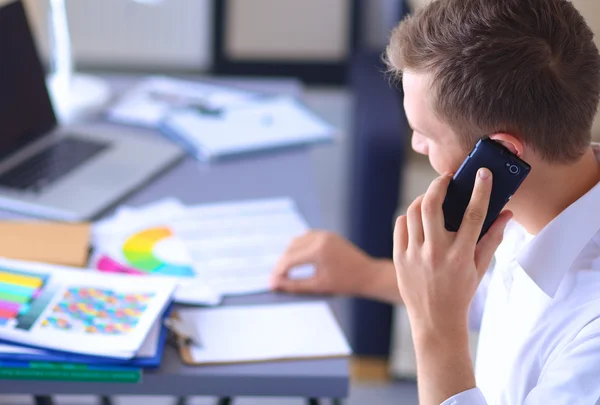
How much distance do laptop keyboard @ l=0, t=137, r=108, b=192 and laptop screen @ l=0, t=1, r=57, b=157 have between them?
5 cm

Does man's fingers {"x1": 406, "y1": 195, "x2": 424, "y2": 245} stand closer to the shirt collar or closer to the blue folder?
the shirt collar

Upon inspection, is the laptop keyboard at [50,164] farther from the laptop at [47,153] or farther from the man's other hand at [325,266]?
the man's other hand at [325,266]

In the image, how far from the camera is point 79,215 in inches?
51.9

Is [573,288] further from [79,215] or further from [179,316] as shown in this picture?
[79,215]

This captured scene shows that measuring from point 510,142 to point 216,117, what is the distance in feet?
3.23

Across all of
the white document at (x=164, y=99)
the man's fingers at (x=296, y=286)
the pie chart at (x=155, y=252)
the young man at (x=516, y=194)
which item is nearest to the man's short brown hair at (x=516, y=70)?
the young man at (x=516, y=194)

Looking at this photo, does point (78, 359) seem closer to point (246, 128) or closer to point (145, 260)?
point (145, 260)

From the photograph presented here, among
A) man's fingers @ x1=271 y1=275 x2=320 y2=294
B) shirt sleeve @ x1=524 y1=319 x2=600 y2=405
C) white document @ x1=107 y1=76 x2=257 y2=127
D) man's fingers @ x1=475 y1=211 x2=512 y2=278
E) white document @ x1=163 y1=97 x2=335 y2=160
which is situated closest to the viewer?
shirt sleeve @ x1=524 y1=319 x2=600 y2=405

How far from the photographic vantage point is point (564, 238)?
896mm

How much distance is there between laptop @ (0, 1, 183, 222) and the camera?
1.37m

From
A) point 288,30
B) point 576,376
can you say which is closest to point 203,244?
point 576,376

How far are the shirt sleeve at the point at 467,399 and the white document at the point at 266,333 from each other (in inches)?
7.7

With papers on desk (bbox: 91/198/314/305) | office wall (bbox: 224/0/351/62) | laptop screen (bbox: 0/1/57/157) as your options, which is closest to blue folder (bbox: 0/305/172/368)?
papers on desk (bbox: 91/198/314/305)

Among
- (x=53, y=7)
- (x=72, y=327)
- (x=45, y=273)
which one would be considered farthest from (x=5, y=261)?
(x=53, y=7)
